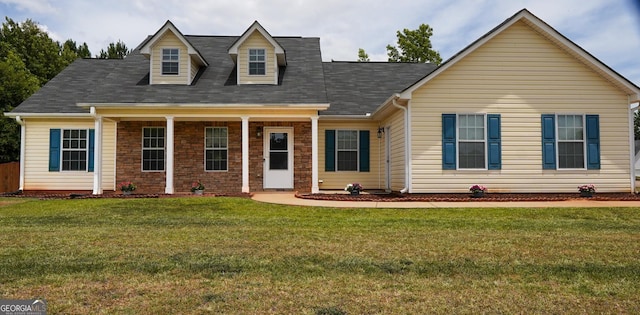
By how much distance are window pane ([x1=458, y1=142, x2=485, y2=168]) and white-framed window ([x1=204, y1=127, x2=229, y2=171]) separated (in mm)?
7891

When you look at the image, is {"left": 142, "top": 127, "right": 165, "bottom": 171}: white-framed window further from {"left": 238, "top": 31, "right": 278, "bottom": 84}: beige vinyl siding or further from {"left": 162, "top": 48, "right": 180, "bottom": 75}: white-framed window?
{"left": 238, "top": 31, "right": 278, "bottom": 84}: beige vinyl siding

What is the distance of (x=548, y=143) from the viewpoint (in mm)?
13531

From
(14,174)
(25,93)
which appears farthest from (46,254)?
(25,93)

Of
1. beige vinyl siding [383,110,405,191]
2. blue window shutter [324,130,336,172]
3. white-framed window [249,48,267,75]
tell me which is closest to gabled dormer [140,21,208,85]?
white-framed window [249,48,267,75]

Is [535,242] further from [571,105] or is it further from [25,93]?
[25,93]

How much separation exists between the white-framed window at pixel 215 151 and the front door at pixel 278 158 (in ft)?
4.66

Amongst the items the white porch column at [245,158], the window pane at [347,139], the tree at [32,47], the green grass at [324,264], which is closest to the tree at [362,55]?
the window pane at [347,139]

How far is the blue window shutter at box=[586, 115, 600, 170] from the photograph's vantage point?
44.5 feet

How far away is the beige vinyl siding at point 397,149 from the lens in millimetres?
13984

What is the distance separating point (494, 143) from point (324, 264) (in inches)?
381

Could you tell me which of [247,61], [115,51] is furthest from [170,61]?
[115,51]

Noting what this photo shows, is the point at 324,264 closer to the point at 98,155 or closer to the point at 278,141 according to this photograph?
the point at 278,141

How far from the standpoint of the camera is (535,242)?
6684mm

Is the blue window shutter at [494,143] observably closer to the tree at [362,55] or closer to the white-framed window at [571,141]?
the white-framed window at [571,141]
